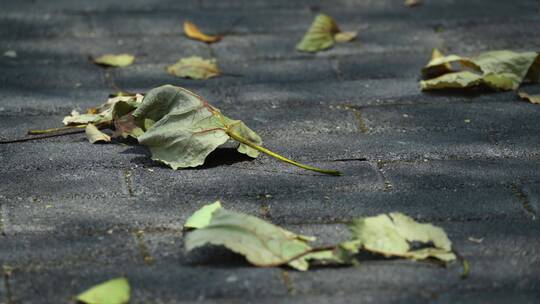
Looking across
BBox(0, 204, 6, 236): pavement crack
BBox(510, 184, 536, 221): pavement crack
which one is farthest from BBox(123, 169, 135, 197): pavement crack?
BBox(510, 184, 536, 221): pavement crack

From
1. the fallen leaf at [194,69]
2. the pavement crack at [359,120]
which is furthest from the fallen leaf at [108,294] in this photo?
the fallen leaf at [194,69]

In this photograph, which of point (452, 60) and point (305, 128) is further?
point (452, 60)

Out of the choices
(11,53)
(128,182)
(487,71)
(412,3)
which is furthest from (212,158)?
(412,3)

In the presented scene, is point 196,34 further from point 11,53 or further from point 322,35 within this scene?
point 11,53

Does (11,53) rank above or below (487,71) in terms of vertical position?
below

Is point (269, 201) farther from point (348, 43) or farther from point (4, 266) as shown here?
point (348, 43)

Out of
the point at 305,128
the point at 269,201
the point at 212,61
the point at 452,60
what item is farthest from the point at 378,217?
the point at 212,61
